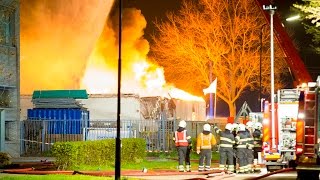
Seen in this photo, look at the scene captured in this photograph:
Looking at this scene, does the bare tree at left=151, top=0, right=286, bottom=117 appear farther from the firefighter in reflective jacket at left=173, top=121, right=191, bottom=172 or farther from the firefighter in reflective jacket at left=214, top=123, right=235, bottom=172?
the firefighter in reflective jacket at left=214, top=123, right=235, bottom=172

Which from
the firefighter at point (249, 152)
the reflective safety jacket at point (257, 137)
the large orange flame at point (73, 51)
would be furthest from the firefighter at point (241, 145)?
the large orange flame at point (73, 51)

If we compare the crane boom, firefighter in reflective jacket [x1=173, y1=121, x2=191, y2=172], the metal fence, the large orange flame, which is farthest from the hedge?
the large orange flame

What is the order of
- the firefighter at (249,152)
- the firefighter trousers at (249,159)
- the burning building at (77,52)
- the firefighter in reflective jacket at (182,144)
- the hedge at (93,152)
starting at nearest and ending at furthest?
1. the firefighter at (249,152)
2. the firefighter trousers at (249,159)
3. the firefighter in reflective jacket at (182,144)
4. the hedge at (93,152)
5. the burning building at (77,52)

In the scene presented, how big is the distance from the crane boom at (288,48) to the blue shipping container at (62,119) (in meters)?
12.9

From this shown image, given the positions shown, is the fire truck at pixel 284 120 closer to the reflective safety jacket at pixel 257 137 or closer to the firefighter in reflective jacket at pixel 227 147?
the firefighter in reflective jacket at pixel 227 147

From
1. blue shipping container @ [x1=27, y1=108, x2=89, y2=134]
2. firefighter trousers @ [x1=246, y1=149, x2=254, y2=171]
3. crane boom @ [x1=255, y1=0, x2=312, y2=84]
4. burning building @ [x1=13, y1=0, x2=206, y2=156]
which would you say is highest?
burning building @ [x1=13, y1=0, x2=206, y2=156]

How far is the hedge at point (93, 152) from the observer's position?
75.2 ft

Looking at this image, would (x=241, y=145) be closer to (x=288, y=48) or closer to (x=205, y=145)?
(x=205, y=145)

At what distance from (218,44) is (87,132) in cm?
1877

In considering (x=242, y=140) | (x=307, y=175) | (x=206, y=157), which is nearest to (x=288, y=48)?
(x=242, y=140)

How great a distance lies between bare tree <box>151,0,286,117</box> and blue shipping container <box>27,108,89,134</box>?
53.5ft

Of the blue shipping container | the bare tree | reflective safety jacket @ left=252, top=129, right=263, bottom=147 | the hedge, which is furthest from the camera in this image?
the bare tree

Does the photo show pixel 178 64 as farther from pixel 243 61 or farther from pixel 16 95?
pixel 16 95

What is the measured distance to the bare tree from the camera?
1946 inches
